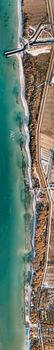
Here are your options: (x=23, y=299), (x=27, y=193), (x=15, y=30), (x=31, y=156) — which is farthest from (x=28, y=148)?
(x=23, y=299)

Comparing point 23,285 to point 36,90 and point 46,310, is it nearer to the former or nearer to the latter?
point 46,310

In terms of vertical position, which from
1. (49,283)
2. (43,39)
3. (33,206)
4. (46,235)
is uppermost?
(43,39)

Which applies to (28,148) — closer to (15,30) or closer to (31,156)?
(31,156)


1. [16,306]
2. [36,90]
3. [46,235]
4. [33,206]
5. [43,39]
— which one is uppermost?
[43,39]

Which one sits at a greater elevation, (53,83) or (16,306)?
(53,83)

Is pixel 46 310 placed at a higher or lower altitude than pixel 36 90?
lower

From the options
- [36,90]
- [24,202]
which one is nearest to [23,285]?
[24,202]
